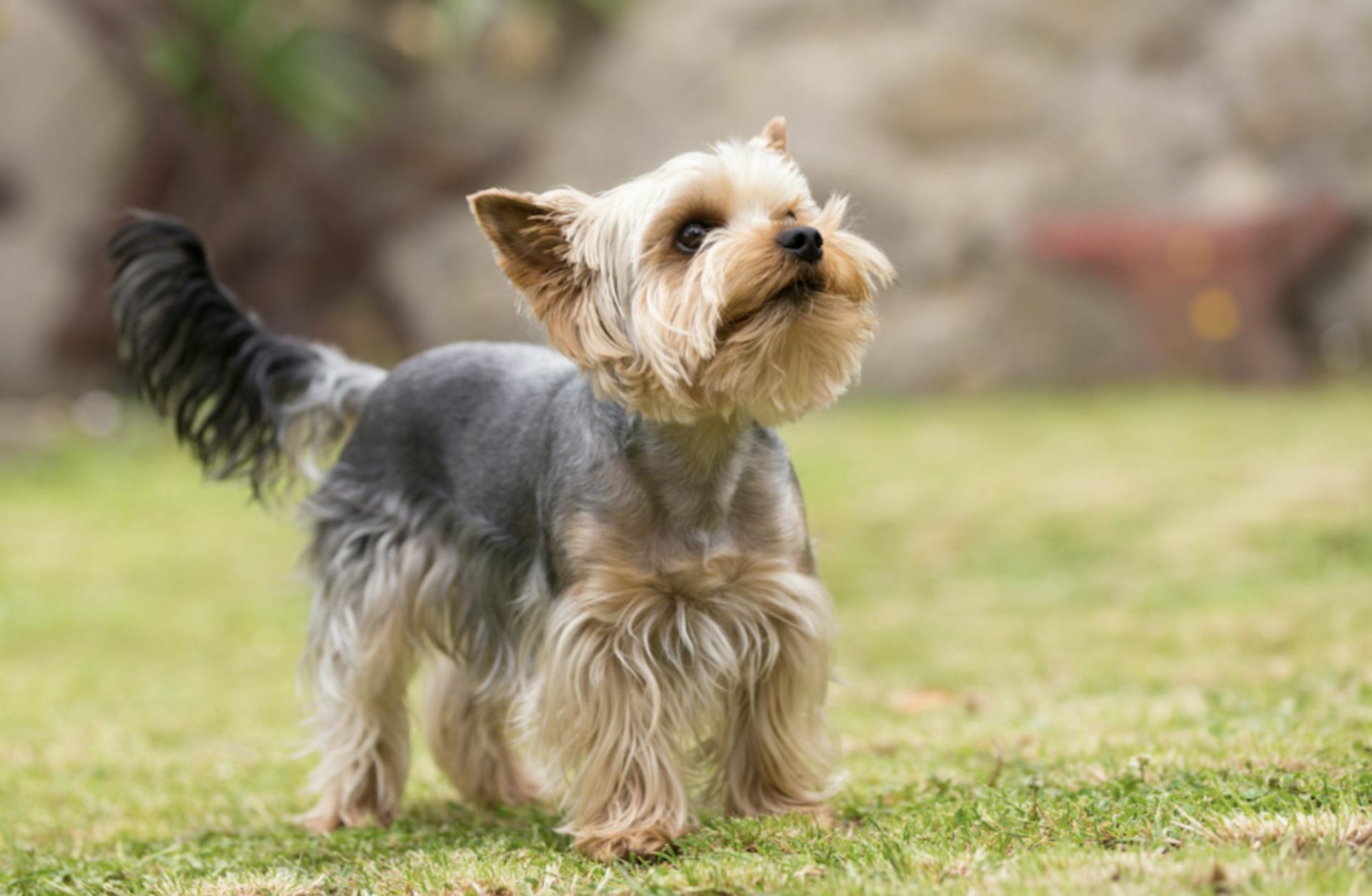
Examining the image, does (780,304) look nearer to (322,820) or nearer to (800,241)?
(800,241)

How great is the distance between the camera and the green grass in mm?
3732

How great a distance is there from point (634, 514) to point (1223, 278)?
1080 cm

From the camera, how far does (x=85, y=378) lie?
16484 mm

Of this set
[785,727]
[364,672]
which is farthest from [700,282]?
[364,672]

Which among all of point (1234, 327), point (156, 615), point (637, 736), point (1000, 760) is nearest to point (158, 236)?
point (637, 736)

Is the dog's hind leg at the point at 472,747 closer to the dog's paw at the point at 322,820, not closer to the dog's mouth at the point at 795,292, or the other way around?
the dog's paw at the point at 322,820

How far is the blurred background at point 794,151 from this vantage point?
46.8 feet

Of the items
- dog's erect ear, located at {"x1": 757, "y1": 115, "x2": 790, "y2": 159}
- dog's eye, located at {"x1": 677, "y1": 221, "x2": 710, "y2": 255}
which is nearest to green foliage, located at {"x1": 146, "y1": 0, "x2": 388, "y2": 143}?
dog's erect ear, located at {"x1": 757, "y1": 115, "x2": 790, "y2": 159}

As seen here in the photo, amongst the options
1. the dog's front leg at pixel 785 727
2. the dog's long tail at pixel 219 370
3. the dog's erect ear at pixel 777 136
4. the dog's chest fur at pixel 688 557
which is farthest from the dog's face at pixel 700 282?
the dog's long tail at pixel 219 370

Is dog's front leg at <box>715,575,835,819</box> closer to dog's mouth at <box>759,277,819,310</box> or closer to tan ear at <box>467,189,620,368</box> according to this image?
dog's mouth at <box>759,277,819,310</box>

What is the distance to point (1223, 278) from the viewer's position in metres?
13.7

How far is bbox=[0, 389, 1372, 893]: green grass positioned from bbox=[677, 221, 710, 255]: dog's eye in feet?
4.91

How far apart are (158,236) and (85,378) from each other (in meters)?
11.9

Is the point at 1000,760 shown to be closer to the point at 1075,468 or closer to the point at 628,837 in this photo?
the point at 628,837
